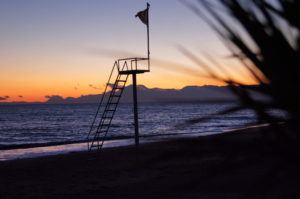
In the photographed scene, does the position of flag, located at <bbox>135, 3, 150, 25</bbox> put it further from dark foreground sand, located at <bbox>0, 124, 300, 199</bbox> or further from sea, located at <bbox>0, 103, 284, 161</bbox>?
dark foreground sand, located at <bbox>0, 124, 300, 199</bbox>

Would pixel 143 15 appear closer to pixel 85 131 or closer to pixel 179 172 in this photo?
pixel 179 172

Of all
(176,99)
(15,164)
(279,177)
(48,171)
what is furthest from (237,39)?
(15,164)

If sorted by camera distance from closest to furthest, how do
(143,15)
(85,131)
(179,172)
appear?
(179,172), (143,15), (85,131)

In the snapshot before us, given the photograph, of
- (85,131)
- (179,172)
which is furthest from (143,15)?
(85,131)

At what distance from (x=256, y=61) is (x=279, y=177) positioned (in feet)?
0.87

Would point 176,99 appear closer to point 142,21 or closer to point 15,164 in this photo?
point 142,21

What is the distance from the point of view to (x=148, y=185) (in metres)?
11.3

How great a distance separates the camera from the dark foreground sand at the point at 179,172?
2.68 ft

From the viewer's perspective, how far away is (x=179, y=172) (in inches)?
500

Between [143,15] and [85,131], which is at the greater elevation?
[143,15]

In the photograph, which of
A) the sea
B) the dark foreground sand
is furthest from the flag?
the dark foreground sand

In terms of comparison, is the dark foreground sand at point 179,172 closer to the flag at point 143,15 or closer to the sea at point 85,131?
the sea at point 85,131

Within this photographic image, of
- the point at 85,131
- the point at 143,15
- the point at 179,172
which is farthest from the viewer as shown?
the point at 85,131

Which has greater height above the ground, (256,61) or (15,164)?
(256,61)
